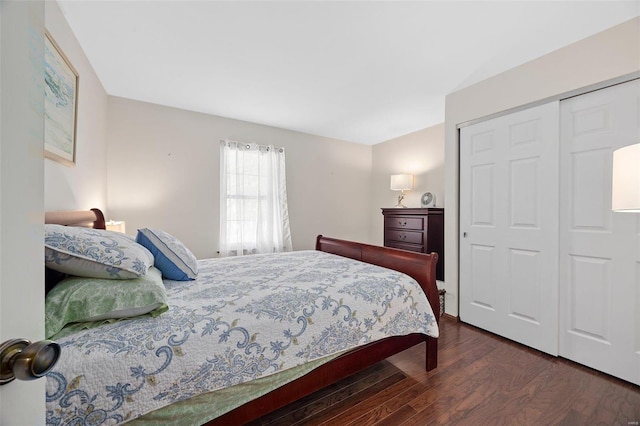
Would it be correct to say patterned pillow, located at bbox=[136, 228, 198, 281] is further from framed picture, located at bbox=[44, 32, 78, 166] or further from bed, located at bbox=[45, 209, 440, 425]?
framed picture, located at bbox=[44, 32, 78, 166]

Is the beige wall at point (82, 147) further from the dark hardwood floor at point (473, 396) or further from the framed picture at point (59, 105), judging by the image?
the dark hardwood floor at point (473, 396)

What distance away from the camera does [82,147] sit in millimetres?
2059

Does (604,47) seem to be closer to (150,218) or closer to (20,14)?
(20,14)

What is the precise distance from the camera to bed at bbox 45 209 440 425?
84 centimetres

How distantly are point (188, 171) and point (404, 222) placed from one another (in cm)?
288

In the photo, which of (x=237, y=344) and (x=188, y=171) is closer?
(x=237, y=344)

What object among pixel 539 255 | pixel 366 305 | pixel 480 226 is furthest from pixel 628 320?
pixel 366 305

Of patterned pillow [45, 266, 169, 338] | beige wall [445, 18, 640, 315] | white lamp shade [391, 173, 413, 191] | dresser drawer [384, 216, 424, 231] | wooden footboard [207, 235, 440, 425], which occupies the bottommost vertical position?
wooden footboard [207, 235, 440, 425]

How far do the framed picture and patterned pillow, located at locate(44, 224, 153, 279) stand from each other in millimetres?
875

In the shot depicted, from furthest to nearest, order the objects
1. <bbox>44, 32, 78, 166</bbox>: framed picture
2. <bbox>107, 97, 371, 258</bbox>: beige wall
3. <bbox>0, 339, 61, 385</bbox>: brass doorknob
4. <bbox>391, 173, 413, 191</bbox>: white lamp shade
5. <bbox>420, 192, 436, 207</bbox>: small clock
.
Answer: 1. <bbox>391, 173, 413, 191</bbox>: white lamp shade
2. <bbox>420, 192, 436, 207</bbox>: small clock
3. <bbox>107, 97, 371, 258</bbox>: beige wall
4. <bbox>44, 32, 78, 166</bbox>: framed picture
5. <bbox>0, 339, 61, 385</bbox>: brass doorknob

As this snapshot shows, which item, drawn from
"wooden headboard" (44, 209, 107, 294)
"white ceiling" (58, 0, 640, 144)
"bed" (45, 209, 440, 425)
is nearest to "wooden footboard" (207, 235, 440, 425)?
"bed" (45, 209, 440, 425)

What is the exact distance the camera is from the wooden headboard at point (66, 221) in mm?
1021

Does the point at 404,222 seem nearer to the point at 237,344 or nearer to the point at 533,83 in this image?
the point at 533,83

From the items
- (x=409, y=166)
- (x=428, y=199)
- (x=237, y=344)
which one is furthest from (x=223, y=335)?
(x=409, y=166)
